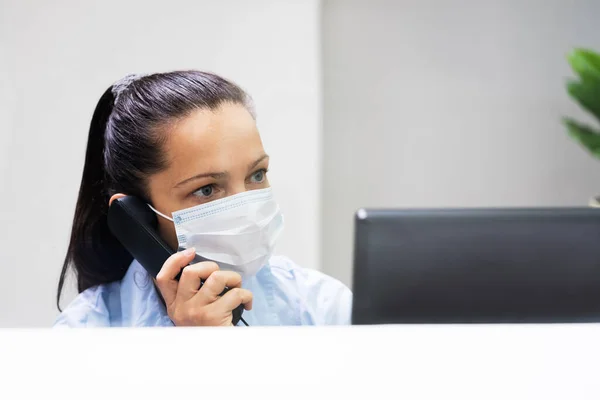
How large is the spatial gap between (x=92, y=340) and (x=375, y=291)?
0.27 m

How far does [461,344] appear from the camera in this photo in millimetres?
465

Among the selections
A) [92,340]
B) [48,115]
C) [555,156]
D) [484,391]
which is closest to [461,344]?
[484,391]

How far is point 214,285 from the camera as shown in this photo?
1000mm

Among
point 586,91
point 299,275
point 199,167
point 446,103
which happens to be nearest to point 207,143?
point 199,167

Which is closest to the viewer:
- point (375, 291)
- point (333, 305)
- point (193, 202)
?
point (375, 291)

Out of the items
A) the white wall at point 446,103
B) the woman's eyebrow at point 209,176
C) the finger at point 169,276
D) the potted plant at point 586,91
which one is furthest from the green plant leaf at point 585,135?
the finger at point 169,276

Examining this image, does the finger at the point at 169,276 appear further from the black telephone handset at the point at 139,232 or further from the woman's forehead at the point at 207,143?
the woman's forehead at the point at 207,143

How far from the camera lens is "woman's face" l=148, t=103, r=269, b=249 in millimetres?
→ 1081

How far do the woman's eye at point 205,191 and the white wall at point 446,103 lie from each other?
0.67m

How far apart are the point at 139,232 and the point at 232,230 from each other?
6.9 inches

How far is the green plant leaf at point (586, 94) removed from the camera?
1.89 metres

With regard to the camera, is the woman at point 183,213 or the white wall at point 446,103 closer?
the woman at point 183,213

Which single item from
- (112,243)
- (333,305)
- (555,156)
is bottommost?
(333,305)

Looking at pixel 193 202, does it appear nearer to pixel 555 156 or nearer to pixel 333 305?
pixel 333 305
